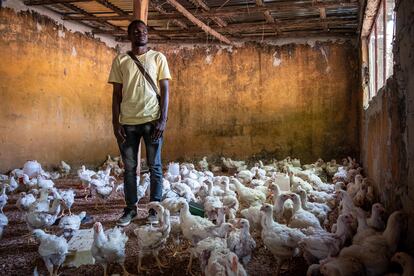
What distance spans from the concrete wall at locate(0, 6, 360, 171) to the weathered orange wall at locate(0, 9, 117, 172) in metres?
0.03

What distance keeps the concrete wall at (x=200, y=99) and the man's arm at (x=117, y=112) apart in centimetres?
506

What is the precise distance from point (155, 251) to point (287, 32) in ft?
29.8

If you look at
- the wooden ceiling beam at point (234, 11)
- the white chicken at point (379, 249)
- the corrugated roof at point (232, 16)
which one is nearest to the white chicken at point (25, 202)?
the white chicken at point (379, 249)

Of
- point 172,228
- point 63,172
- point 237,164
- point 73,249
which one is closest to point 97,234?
point 73,249

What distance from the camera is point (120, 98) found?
15.4ft

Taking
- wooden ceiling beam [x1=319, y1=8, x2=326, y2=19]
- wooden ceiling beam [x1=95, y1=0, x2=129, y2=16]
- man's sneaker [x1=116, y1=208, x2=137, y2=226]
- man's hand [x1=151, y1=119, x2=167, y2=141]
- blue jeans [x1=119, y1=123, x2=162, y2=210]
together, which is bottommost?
man's sneaker [x1=116, y1=208, x2=137, y2=226]

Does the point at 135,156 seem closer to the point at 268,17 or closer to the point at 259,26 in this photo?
the point at 268,17

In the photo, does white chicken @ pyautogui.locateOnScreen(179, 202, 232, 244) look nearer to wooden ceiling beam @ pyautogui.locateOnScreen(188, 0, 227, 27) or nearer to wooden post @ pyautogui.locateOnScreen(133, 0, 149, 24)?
wooden post @ pyautogui.locateOnScreen(133, 0, 149, 24)

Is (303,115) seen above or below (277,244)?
above

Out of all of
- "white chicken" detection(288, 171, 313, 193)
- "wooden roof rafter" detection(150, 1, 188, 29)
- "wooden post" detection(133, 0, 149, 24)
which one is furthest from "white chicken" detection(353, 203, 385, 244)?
"wooden roof rafter" detection(150, 1, 188, 29)

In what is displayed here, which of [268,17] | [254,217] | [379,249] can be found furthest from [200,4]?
[379,249]

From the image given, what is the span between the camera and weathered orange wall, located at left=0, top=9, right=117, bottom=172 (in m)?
8.41

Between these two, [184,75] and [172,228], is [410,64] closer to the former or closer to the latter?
[172,228]

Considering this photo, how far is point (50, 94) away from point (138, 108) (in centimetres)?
606
